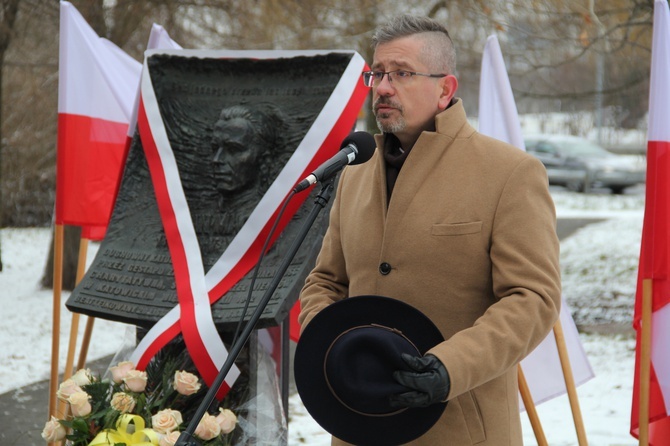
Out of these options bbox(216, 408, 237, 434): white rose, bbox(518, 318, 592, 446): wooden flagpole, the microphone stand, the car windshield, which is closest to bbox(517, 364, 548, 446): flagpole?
bbox(518, 318, 592, 446): wooden flagpole

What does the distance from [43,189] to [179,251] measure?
12.5 m

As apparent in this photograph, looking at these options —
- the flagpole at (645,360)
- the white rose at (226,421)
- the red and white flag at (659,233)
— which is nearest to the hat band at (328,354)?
the white rose at (226,421)

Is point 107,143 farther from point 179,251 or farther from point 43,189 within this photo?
point 43,189

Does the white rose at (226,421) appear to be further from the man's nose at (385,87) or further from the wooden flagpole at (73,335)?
the wooden flagpole at (73,335)

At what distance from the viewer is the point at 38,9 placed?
10508 millimetres

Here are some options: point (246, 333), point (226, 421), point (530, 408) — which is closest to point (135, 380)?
point (226, 421)

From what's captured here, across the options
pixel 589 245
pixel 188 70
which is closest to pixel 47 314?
pixel 188 70

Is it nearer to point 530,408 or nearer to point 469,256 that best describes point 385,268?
point 469,256

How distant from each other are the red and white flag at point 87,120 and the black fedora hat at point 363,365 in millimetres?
3049

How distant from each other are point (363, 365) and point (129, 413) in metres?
1.53

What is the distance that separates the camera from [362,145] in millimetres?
2709

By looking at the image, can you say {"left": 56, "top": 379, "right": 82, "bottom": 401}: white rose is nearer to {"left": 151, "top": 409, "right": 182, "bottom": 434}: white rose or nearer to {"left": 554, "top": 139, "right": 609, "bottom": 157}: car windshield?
{"left": 151, "top": 409, "right": 182, "bottom": 434}: white rose

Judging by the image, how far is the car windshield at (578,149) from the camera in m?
24.2

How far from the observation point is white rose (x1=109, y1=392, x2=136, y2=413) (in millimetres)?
3525
